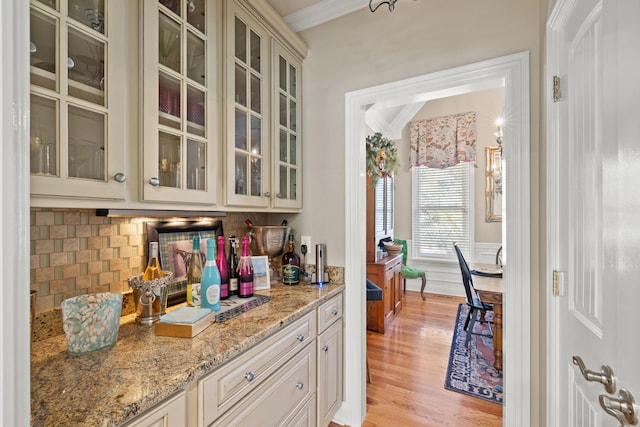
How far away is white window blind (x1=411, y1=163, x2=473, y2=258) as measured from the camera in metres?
4.78

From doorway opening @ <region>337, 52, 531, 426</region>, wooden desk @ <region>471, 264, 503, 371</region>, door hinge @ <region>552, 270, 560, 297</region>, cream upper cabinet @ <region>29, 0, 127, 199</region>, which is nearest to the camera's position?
cream upper cabinet @ <region>29, 0, 127, 199</region>

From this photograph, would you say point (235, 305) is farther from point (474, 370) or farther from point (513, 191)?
point (474, 370)

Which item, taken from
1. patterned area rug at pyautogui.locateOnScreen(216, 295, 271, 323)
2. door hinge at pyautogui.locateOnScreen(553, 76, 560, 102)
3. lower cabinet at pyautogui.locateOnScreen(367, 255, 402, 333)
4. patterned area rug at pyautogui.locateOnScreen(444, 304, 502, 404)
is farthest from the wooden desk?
patterned area rug at pyautogui.locateOnScreen(216, 295, 271, 323)

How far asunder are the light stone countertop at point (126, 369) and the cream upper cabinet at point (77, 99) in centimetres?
53

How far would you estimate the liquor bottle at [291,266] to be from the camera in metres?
1.96

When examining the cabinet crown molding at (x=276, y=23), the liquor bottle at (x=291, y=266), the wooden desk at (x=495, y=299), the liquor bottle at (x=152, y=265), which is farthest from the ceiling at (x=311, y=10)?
the wooden desk at (x=495, y=299)

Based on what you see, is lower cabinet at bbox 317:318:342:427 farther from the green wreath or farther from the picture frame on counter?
the green wreath

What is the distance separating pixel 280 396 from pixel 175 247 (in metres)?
0.89

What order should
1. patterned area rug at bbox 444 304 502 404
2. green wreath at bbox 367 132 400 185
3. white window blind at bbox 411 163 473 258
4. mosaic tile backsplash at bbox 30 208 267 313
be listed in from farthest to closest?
1. white window blind at bbox 411 163 473 258
2. green wreath at bbox 367 132 400 185
3. patterned area rug at bbox 444 304 502 404
4. mosaic tile backsplash at bbox 30 208 267 313

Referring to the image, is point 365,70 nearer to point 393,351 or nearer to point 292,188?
point 292,188

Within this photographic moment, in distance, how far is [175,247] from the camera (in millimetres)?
1513

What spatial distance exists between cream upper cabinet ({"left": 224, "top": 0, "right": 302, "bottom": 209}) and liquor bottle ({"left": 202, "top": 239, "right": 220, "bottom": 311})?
288 millimetres

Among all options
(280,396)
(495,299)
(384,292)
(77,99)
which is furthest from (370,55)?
(384,292)

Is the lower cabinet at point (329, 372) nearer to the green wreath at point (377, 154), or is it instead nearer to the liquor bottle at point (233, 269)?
the liquor bottle at point (233, 269)
